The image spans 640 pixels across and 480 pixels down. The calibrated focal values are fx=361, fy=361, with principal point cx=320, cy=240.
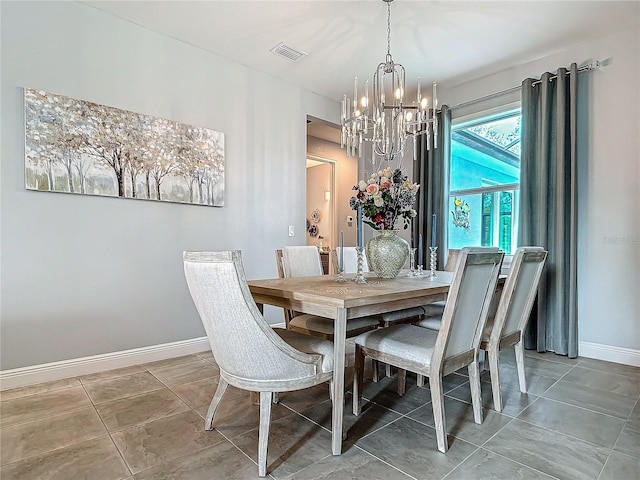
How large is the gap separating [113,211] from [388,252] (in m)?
2.08

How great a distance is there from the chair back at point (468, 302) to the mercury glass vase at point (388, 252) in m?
0.66

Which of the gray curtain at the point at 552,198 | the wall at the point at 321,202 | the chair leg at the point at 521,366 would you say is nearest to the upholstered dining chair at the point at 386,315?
the chair leg at the point at 521,366

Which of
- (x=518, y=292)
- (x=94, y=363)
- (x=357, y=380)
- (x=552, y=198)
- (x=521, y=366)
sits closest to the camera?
(x=357, y=380)

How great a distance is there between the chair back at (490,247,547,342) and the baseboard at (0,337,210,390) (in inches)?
97.1

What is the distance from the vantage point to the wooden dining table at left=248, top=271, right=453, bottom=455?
158cm

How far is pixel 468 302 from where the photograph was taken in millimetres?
1688

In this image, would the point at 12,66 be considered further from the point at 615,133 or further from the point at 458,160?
the point at 615,133

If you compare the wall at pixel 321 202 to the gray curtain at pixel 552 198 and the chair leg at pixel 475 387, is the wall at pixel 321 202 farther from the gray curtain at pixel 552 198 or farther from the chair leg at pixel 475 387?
the chair leg at pixel 475 387

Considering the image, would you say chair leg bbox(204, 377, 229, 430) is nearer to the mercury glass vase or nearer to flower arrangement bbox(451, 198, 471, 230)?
the mercury glass vase

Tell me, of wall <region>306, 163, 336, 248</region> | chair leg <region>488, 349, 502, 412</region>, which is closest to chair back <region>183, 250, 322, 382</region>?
chair leg <region>488, 349, 502, 412</region>

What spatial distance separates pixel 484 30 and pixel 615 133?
1369 millimetres

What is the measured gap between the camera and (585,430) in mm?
1831

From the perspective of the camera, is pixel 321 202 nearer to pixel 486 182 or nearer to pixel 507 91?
pixel 486 182

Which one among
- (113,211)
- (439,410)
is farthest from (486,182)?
(113,211)
